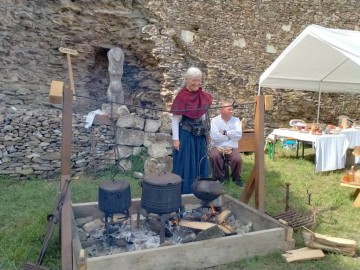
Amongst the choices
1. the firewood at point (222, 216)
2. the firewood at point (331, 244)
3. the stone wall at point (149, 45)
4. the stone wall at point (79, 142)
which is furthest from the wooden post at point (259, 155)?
the stone wall at point (149, 45)

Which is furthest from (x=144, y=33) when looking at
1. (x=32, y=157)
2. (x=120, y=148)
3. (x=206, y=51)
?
(x=32, y=157)

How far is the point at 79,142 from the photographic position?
5.43m

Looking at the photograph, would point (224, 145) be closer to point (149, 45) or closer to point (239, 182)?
point (239, 182)

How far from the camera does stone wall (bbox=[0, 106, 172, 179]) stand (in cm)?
509

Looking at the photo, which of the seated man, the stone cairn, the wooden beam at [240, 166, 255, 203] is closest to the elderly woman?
the wooden beam at [240, 166, 255, 203]

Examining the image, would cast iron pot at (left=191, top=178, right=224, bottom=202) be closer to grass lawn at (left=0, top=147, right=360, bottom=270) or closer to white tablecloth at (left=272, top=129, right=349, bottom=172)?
grass lawn at (left=0, top=147, right=360, bottom=270)

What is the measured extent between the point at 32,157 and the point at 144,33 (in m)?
3.68

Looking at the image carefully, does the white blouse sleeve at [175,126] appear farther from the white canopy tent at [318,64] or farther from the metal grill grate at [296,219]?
the white canopy tent at [318,64]

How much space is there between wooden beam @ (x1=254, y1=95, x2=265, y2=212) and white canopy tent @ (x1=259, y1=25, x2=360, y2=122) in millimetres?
2339

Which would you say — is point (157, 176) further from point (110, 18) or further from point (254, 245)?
point (110, 18)

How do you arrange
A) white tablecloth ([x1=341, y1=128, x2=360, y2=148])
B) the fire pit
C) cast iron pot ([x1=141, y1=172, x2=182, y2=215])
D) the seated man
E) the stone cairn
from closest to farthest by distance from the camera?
the fire pit, cast iron pot ([x1=141, y1=172, x2=182, y2=215]), the seated man, white tablecloth ([x1=341, y1=128, x2=360, y2=148]), the stone cairn

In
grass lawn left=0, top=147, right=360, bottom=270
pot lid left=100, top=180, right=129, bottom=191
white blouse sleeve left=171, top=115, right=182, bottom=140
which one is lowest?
grass lawn left=0, top=147, right=360, bottom=270

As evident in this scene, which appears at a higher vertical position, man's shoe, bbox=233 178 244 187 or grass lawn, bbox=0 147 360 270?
man's shoe, bbox=233 178 244 187

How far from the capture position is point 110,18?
7434 millimetres
